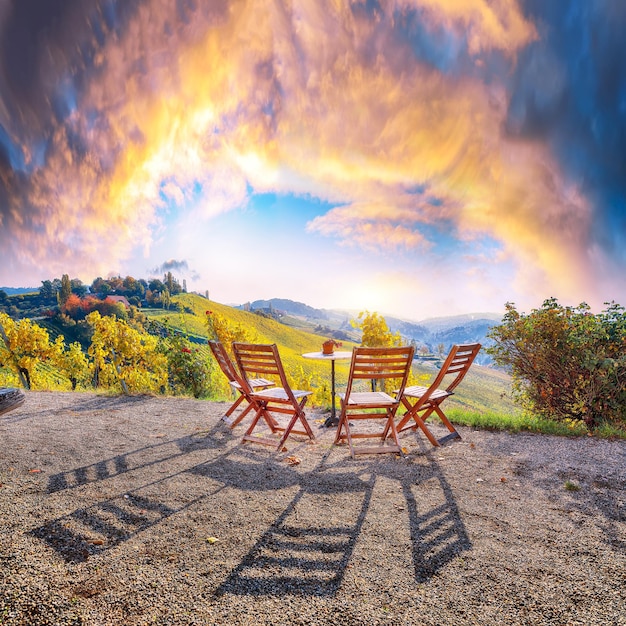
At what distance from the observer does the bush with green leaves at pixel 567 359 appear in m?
5.56

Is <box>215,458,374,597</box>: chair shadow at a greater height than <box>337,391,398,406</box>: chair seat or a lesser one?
lesser

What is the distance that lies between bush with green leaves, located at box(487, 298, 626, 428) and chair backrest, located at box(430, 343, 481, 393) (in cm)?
216

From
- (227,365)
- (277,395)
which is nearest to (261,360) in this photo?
(277,395)

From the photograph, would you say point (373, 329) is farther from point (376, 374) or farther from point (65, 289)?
point (65, 289)

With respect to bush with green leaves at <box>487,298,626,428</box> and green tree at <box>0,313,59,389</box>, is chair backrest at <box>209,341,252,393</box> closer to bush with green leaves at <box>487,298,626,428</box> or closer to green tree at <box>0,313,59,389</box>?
bush with green leaves at <box>487,298,626,428</box>

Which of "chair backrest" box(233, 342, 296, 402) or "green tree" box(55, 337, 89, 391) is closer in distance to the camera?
"chair backrest" box(233, 342, 296, 402)

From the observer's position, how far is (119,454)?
14.5 feet

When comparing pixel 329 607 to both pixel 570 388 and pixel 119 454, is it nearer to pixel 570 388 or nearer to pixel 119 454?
pixel 119 454

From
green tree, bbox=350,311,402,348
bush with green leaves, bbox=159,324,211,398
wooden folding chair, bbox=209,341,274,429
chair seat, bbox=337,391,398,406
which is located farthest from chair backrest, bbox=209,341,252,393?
green tree, bbox=350,311,402,348

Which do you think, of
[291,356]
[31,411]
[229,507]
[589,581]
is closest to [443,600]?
[589,581]

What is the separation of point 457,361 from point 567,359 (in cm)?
255

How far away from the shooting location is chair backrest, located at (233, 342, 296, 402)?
4.58m

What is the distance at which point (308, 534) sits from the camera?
2746mm

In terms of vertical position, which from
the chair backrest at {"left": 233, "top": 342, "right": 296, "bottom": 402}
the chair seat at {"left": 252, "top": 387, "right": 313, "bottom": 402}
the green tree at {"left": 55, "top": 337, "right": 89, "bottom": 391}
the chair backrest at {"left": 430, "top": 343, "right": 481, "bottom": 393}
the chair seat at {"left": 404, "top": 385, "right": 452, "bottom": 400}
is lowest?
the green tree at {"left": 55, "top": 337, "right": 89, "bottom": 391}
